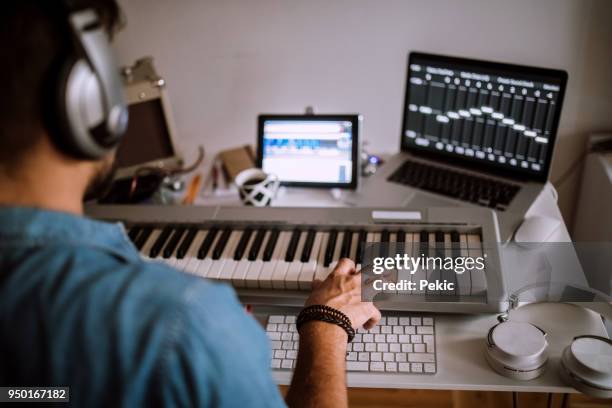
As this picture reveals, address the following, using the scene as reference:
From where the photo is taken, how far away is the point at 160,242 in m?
1.36

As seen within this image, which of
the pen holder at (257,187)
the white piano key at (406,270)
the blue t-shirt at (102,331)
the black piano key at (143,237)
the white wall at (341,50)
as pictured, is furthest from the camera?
the white wall at (341,50)

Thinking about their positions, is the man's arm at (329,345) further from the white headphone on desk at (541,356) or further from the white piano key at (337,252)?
the white headphone on desk at (541,356)

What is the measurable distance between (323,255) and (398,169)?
1.53 ft

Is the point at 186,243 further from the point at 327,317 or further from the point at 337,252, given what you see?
the point at 327,317

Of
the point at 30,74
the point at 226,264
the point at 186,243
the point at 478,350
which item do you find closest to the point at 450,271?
the point at 478,350

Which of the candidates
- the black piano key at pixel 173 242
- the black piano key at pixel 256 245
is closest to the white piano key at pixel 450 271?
the black piano key at pixel 256 245

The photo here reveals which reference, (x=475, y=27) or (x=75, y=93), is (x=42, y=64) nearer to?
(x=75, y=93)

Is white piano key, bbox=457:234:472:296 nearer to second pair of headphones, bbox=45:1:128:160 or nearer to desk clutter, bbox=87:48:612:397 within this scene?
desk clutter, bbox=87:48:612:397

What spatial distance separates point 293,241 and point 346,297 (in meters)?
0.31

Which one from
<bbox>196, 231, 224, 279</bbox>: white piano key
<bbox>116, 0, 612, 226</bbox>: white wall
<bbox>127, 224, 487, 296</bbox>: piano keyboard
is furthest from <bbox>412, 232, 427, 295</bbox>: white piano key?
<bbox>116, 0, 612, 226</bbox>: white wall

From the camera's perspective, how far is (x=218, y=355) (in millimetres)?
529

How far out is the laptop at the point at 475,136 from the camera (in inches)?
55.5

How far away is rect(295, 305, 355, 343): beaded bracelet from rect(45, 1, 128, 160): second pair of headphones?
0.47 meters

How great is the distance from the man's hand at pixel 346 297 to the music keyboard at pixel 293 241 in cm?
10
